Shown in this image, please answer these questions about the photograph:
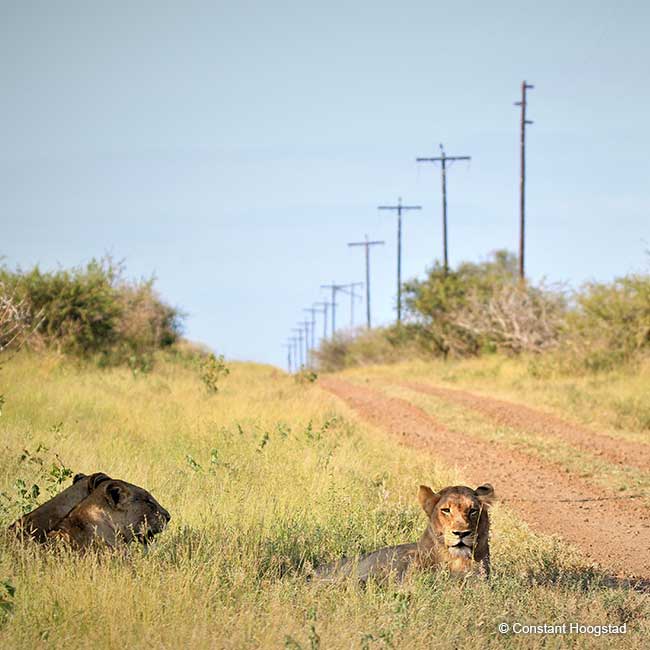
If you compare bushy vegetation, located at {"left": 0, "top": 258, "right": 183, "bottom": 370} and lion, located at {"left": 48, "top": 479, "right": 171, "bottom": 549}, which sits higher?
bushy vegetation, located at {"left": 0, "top": 258, "right": 183, "bottom": 370}

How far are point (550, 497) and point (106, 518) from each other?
6.38 m

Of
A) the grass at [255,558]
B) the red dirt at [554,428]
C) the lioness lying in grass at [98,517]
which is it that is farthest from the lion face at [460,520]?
the red dirt at [554,428]

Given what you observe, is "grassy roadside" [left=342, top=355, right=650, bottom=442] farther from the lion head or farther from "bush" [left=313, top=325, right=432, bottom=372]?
the lion head

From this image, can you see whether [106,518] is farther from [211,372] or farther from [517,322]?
[517,322]

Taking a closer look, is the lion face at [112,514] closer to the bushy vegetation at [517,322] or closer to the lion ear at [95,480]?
the lion ear at [95,480]

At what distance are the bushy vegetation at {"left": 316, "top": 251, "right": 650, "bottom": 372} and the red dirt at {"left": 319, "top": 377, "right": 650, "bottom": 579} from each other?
9.44m

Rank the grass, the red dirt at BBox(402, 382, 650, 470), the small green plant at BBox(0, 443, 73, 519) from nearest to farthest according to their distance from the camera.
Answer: the grass < the small green plant at BBox(0, 443, 73, 519) < the red dirt at BBox(402, 382, 650, 470)

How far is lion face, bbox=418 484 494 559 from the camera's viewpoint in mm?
5809

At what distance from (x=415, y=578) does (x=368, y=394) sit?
19376 mm

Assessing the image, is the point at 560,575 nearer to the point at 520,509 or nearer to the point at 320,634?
Answer: the point at 320,634

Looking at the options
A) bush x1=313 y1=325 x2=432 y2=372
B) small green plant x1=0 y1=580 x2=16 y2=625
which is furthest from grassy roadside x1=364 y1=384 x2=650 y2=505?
bush x1=313 y1=325 x2=432 y2=372

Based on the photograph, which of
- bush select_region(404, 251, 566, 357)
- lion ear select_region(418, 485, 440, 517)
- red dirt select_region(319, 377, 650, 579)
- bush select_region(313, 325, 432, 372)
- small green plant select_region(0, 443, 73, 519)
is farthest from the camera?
bush select_region(313, 325, 432, 372)

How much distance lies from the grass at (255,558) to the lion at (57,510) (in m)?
Answer: 0.15

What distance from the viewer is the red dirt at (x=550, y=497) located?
29.2ft
